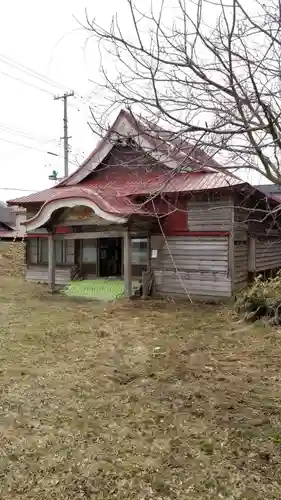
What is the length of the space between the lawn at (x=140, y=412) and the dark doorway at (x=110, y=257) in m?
6.06

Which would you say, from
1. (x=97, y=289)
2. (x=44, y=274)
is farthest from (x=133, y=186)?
(x=44, y=274)

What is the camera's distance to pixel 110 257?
1473 centimetres

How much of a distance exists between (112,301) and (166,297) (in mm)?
1631

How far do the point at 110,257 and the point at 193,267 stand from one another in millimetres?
4102

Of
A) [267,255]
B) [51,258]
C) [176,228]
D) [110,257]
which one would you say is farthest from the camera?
[110,257]

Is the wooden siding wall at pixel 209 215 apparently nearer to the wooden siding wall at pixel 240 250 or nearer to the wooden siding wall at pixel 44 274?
the wooden siding wall at pixel 240 250

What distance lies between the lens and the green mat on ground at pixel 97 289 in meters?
11.9

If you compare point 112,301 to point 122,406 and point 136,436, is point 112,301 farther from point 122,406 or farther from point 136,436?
point 136,436

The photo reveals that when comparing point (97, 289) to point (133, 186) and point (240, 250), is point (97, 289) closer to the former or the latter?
point (133, 186)

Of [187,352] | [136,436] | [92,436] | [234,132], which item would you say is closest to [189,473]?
[136,436]

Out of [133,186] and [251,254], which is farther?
[251,254]

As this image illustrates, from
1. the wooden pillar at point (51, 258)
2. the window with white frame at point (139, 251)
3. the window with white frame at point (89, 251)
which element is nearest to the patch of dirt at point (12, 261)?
the window with white frame at point (89, 251)

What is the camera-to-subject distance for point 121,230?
444 inches

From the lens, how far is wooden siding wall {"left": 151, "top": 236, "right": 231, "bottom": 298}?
11.2 m
